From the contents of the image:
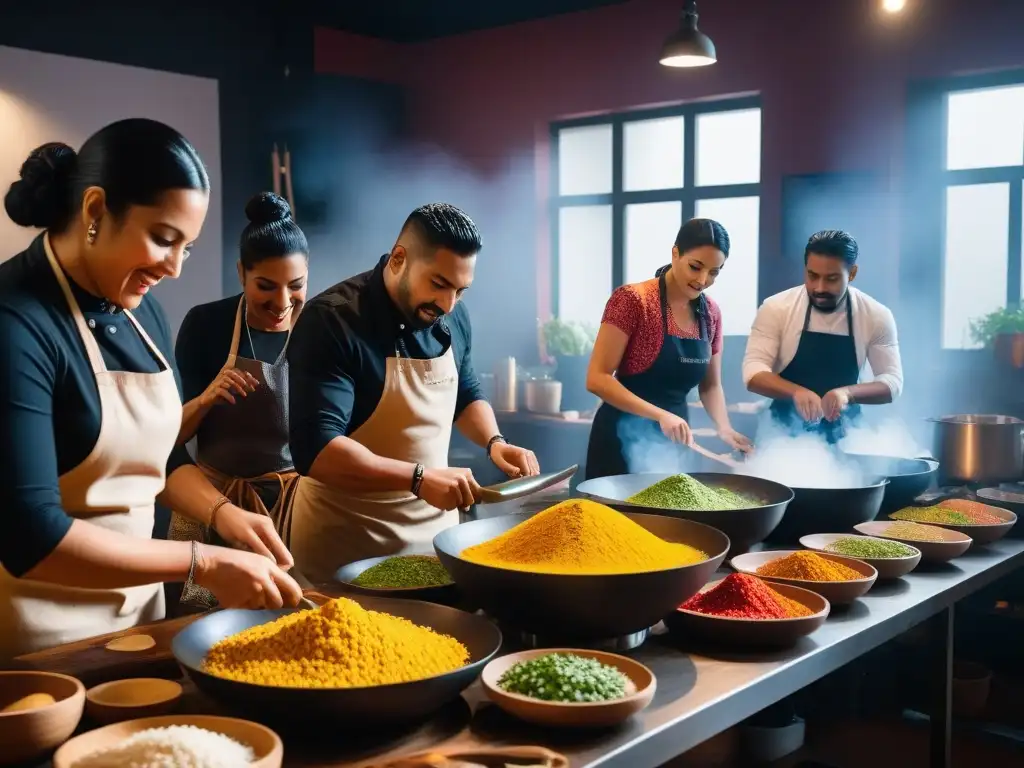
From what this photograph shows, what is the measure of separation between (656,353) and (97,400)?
2.26 m

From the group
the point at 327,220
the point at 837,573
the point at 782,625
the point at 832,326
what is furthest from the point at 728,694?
the point at 327,220

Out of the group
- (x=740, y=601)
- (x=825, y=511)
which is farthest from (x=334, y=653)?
(x=825, y=511)

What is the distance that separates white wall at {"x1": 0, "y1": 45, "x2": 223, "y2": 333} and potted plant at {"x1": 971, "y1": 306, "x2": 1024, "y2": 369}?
3.91m

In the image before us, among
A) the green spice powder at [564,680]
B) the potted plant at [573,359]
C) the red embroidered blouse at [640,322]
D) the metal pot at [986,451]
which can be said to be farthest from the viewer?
the potted plant at [573,359]

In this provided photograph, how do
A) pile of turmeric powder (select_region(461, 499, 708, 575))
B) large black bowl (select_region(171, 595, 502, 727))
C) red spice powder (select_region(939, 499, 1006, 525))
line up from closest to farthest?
large black bowl (select_region(171, 595, 502, 727)), pile of turmeric powder (select_region(461, 499, 708, 575)), red spice powder (select_region(939, 499, 1006, 525))

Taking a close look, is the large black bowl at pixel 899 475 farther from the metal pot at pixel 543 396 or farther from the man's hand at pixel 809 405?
the metal pot at pixel 543 396

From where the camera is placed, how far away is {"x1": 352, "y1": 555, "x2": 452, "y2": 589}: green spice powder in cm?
173

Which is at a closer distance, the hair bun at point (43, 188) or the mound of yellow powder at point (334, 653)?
the mound of yellow powder at point (334, 653)

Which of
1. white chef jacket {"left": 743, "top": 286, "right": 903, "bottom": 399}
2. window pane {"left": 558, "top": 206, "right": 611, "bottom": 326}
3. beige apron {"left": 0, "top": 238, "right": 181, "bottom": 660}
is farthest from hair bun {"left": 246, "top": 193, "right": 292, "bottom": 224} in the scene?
window pane {"left": 558, "top": 206, "right": 611, "bottom": 326}

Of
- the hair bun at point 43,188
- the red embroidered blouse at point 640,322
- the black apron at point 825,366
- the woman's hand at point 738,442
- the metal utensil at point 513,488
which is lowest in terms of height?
the woman's hand at point 738,442

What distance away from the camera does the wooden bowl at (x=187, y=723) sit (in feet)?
3.52

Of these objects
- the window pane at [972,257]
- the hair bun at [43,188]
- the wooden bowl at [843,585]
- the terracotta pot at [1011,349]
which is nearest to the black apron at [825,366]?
the terracotta pot at [1011,349]

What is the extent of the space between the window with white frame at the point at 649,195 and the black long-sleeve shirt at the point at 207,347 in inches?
149

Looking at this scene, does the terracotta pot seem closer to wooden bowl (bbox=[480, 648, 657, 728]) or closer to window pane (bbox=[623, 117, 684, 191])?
window pane (bbox=[623, 117, 684, 191])
